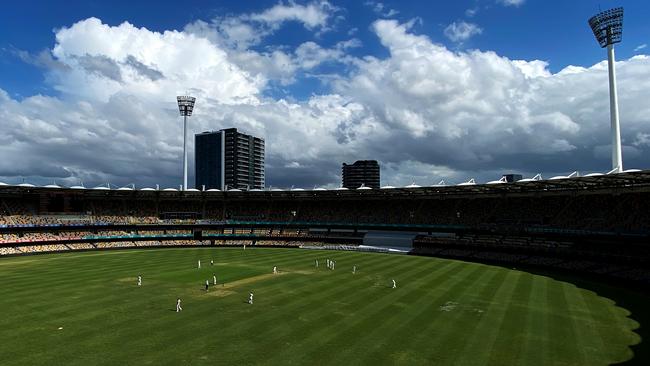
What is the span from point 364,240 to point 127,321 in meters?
54.9

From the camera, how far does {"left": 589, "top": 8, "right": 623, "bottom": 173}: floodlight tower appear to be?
5784cm

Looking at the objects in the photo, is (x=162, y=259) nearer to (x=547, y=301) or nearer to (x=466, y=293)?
(x=466, y=293)

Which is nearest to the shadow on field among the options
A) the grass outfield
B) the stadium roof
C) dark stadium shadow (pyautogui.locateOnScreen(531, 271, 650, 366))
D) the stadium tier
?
dark stadium shadow (pyautogui.locateOnScreen(531, 271, 650, 366))

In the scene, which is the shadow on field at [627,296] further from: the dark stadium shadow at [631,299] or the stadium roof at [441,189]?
the stadium roof at [441,189]

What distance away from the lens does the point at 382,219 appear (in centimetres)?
7950

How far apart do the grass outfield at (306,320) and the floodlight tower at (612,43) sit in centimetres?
3298

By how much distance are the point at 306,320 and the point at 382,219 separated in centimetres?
5609

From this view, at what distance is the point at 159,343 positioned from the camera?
2038 centimetres

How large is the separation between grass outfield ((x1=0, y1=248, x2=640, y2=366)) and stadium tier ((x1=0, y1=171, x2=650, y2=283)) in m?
14.1

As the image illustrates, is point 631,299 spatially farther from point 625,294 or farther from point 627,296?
point 625,294

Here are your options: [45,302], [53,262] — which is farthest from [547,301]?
[53,262]

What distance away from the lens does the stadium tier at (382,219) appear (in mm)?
49562

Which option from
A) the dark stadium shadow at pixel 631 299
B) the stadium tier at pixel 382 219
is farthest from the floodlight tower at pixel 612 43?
the dark stadium shadow at pixel 631 299

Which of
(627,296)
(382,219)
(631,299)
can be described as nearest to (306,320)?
(631,299)
